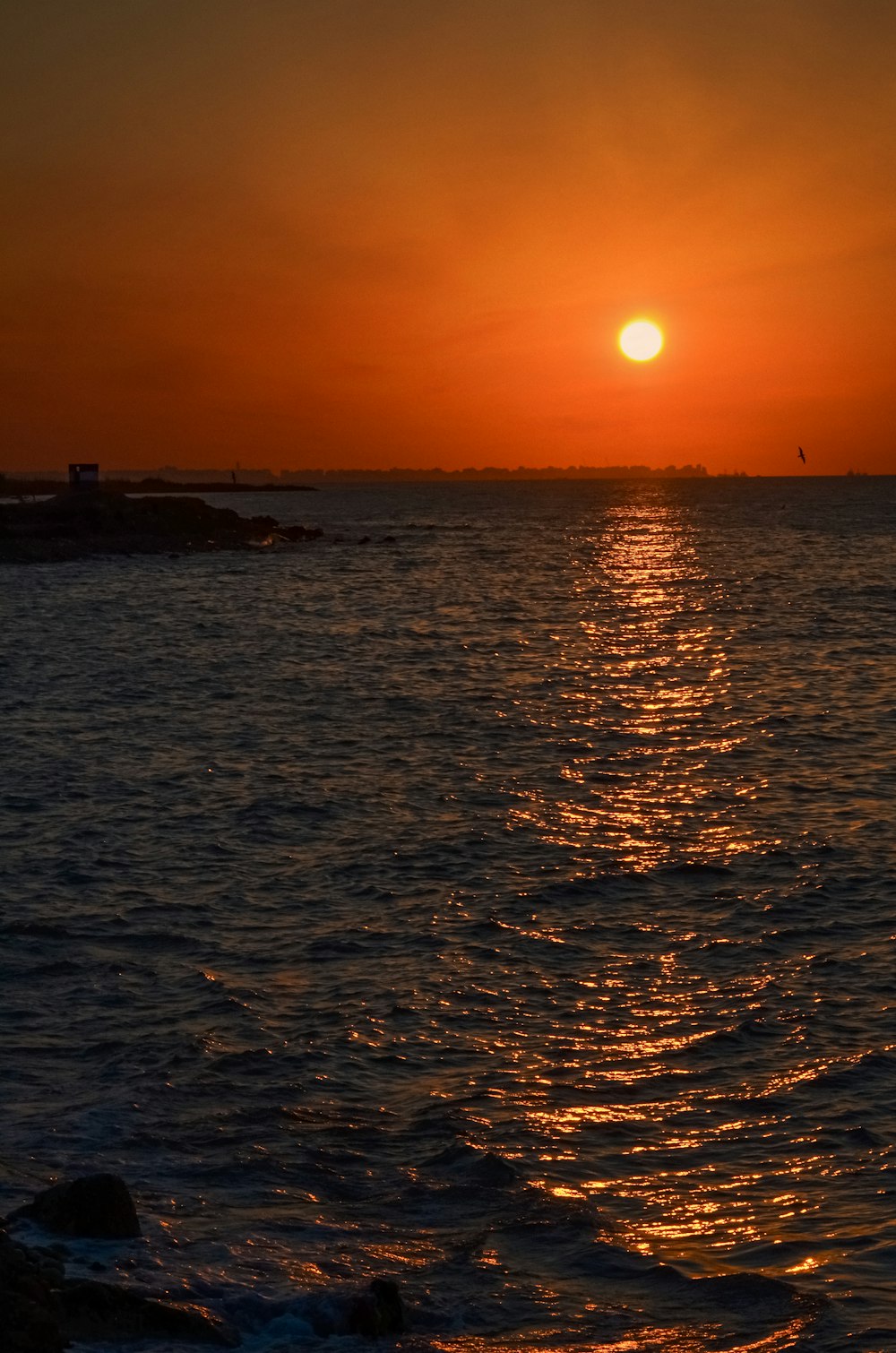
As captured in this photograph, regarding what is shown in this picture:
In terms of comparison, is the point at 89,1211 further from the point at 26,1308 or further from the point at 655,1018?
the point at 655,1018

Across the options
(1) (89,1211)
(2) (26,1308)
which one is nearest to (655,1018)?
(1) (89,1211)

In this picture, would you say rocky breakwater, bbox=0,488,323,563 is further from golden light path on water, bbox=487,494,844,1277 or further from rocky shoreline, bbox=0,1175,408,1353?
rocky shoreline, bbox=0,1175,408,1353

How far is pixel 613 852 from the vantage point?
20.5m

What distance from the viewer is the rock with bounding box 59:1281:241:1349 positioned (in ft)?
26.0

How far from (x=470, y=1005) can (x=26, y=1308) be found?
24.0ft

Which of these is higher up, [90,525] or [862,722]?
[90,525]

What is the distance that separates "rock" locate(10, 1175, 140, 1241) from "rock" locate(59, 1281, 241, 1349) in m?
0.97

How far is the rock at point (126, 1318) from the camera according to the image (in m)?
7.93

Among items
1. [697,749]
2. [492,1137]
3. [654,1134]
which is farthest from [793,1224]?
[697,749]

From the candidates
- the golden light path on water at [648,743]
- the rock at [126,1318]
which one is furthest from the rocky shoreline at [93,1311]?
the golden light path on water at [648,743]

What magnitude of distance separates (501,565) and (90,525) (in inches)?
1153

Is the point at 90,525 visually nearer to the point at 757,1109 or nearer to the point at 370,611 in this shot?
the point at 370,611

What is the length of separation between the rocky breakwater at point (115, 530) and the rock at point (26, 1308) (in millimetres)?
82992

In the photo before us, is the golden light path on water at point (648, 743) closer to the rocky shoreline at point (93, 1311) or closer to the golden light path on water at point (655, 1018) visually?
the golden light path on water at point (655, 1018)
